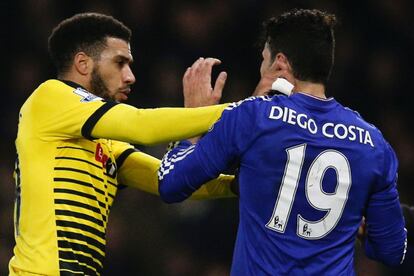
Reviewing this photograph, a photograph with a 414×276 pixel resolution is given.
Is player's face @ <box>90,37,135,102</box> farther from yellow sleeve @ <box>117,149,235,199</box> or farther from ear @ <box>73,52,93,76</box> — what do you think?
yellow sleeve @ <box>117,149,235,199</box>

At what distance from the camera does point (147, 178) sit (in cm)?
408

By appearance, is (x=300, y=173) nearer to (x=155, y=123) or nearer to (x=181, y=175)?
(x=181, y=175)

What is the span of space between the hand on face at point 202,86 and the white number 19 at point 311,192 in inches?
23.2

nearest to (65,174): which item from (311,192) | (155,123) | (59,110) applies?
(59,110)

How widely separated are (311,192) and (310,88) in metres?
0.42

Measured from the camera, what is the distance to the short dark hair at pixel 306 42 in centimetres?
328

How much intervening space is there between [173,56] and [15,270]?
11.9 feet

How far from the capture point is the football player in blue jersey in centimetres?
312

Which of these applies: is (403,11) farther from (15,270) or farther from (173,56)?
(15,270)

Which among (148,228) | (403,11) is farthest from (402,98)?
(148,228)

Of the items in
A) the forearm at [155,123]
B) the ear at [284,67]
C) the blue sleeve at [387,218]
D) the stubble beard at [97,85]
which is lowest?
the blue sleeve at [387,218]

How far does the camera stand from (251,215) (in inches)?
125

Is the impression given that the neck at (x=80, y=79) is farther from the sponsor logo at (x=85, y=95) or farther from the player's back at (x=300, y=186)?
the player's back at (x=300, y=186)

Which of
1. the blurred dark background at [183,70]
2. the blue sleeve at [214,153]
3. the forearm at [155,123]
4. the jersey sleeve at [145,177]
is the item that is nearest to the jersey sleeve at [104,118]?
the forearm at [155,123]
